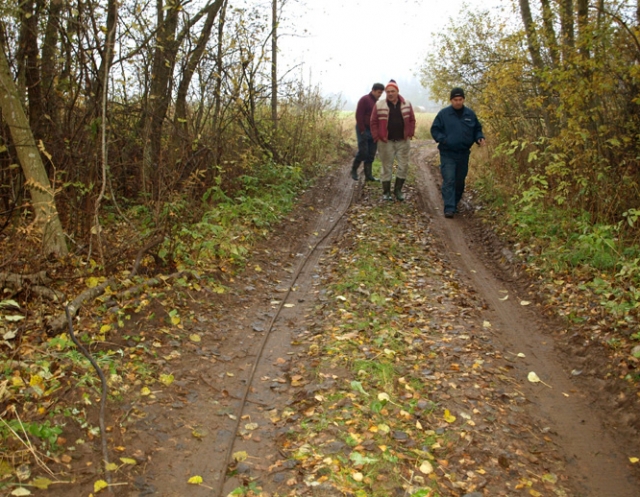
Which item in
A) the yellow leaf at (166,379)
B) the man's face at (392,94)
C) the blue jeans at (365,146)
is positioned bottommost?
the yellow leaf at (166,379)

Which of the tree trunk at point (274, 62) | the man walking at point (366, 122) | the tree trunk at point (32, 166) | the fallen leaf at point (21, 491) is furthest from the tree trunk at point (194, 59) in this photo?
the fallen leaf at point (21, 491)

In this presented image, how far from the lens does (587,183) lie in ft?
27.2

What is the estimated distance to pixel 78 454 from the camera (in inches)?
155

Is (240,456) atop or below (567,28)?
below

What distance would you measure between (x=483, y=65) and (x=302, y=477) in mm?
13208

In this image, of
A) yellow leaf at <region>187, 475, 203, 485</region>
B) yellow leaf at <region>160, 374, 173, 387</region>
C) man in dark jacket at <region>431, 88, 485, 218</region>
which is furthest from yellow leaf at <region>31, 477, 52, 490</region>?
man in dark jacket at <region>431, 88, 485, 218</region>

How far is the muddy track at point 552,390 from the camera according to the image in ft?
13.4

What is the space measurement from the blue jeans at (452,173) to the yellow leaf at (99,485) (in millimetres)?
8477

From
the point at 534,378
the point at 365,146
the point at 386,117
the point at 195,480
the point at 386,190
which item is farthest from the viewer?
the point at 365,146

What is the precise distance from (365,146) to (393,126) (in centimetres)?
215

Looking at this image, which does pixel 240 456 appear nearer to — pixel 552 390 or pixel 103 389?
pixel 103 389

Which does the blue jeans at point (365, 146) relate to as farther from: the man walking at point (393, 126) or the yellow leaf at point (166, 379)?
the yellow leaf at point (166, 379)

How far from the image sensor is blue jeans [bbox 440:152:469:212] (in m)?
10.5

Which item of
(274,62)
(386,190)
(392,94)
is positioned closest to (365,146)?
(386,190)
